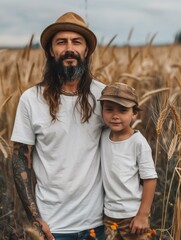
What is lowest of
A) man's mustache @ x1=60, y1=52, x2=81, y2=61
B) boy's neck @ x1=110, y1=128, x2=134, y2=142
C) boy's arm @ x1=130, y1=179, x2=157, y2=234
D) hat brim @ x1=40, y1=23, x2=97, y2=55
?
boy's arm @ x1=130, y1=179, x2=157, y2=234

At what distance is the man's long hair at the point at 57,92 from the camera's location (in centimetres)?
233

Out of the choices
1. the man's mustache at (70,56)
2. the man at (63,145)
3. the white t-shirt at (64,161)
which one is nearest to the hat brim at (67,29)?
the man at (63,145)

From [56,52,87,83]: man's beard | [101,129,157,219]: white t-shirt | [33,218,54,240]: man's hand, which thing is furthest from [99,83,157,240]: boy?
[33,218,54,240]: man's hand

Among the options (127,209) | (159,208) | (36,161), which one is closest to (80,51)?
(36,161)

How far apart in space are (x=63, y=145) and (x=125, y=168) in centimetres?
30

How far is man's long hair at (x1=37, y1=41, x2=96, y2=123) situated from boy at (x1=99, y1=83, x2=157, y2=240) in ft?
0.29

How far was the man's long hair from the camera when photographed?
2334mm

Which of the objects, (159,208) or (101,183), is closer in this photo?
(101,183)

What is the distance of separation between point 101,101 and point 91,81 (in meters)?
0.15

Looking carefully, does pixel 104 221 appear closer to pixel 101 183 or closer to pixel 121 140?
pixel 101 183

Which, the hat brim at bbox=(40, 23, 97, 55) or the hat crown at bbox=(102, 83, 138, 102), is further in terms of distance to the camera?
the hat brim at bbox=(40, 23, 97, 55)

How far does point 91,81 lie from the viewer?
247cm

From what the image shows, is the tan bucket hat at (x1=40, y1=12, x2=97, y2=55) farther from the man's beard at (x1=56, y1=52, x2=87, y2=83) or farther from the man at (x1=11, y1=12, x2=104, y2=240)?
the man's beard at (x1=56, y1=52, x2=87, y2=83)

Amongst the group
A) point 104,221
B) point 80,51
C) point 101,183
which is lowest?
point 104,221
